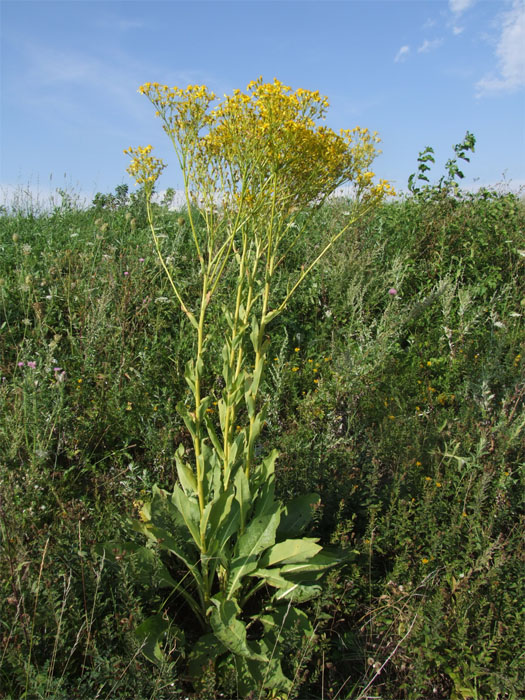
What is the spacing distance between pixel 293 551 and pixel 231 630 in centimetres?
37

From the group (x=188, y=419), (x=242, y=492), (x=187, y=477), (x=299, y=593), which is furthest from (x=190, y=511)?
(x=299, y=593)

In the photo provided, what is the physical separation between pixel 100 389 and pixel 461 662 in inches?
98.9

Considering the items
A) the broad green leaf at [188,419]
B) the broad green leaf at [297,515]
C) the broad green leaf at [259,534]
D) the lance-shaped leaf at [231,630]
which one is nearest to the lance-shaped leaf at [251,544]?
the broad green leaf at [259,534]

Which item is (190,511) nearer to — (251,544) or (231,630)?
(251,544)

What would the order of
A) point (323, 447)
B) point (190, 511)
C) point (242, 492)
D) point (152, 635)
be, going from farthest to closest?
point (323, 447) < point (190, 511) < point (242, 492) < point (152, 635)

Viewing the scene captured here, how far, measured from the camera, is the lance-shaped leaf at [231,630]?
5.90 ft

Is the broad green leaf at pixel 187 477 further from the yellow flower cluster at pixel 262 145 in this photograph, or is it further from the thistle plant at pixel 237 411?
the yellow flower cluster at pixel 262 145

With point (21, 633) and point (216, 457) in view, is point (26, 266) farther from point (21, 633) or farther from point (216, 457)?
point (21, 633)

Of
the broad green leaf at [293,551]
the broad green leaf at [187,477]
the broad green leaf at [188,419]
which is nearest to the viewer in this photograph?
the broad green leaf at [188,419]

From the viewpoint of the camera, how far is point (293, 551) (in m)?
2.01

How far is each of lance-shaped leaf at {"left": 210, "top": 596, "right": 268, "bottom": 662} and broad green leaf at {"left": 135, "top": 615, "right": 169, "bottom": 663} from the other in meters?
0.20

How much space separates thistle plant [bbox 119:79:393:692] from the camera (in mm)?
1871

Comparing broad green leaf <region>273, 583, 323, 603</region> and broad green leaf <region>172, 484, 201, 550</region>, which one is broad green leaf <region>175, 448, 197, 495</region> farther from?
broad green leaf <region>273, 583, 323, 603</region>

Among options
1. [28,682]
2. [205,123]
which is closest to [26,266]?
[205,123]
